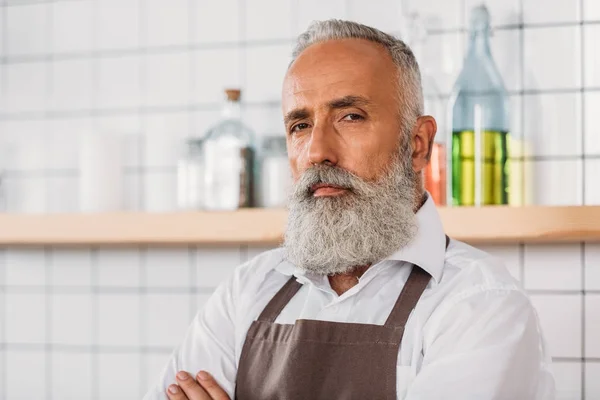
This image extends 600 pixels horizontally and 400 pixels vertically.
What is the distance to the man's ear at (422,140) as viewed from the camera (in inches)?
59.2

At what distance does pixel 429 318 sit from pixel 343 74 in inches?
17.7

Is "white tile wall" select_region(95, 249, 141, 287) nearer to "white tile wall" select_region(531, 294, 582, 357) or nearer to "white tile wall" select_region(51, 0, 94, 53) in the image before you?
"white tile wall" select_region(51, 0, 94, 53)

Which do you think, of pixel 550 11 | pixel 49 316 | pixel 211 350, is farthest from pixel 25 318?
pixel 550 11

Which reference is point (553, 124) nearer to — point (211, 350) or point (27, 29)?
point (211, 350)

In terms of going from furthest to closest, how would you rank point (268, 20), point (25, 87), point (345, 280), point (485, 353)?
point (25, 87), point (268, 20), point (345, 280), point (485, 353)

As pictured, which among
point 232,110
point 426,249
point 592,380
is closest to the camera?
point 426,249

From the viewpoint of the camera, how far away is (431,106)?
6.49ft

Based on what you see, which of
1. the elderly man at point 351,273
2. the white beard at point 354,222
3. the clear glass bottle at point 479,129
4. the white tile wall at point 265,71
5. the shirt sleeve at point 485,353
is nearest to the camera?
the shirt sleeve at point 485,353

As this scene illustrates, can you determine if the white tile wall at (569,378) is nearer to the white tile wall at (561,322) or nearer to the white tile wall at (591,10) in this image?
the white tile wall at (561,322)

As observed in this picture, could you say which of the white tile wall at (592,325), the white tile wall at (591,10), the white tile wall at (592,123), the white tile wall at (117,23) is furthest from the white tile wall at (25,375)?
the white tile wall at (591,10)

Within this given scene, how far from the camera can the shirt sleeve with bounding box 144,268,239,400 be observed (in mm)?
1481

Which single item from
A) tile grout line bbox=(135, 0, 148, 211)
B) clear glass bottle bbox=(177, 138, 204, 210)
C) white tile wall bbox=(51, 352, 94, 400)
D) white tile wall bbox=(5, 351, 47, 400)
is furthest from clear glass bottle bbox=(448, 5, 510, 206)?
white tile wall bbox=(5, 351, 47, 400)

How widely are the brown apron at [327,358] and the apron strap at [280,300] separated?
0.10ft

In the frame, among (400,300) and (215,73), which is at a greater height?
(215,73)
